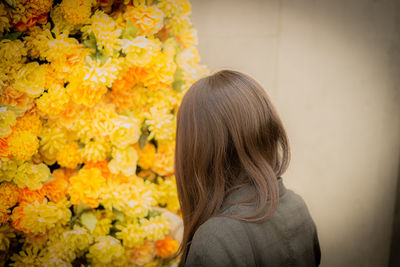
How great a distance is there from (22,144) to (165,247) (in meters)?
0.66

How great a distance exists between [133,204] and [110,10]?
27.5 inches

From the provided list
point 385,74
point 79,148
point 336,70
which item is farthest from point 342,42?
point 79,148

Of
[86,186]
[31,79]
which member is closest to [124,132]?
[86,186]

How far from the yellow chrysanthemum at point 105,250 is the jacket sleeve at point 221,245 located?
15.3 inches

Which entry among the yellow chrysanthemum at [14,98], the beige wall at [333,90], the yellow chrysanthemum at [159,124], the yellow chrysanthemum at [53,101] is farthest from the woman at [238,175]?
the beige wall at [333,90]

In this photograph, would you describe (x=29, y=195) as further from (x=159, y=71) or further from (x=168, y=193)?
(x=159, y=71)

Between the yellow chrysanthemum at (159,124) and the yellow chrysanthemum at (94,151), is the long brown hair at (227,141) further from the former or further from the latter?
the yellow chrysanthemum at (94,151)

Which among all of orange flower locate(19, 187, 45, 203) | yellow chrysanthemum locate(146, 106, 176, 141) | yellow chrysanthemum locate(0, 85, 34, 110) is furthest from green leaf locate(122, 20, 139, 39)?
orange flower locate(19, 187, 45, 203)

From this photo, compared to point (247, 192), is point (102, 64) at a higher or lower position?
higher

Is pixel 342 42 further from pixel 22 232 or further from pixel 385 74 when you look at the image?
pixel 22 232

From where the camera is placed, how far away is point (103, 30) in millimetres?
1030

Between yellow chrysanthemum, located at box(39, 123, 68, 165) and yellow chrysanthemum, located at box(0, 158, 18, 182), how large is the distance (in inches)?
3.6

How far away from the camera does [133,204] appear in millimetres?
1118

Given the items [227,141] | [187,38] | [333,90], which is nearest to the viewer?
[227,141]
